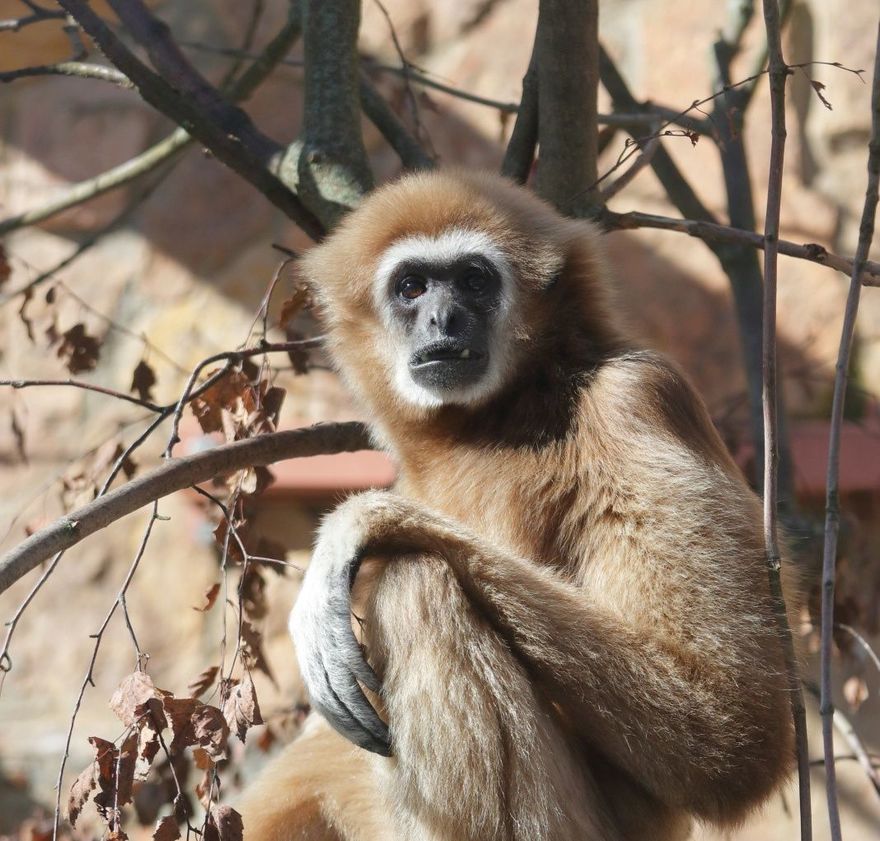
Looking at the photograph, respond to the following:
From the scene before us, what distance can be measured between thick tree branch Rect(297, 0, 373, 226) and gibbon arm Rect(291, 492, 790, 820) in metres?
1.38

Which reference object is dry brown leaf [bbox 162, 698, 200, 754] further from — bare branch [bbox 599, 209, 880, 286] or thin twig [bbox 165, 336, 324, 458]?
bare branch [bbox 599, 209, 880, 286]

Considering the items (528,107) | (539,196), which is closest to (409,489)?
(539,196)

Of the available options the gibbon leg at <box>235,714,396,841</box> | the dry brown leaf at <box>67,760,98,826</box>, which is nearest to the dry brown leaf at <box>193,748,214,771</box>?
the dry brown leaf at <box>67,760,98,826</box>

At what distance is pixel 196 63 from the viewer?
729 centimetres

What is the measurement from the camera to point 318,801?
367cm

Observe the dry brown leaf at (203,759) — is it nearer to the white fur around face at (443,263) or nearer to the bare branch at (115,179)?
the white fur around face at (443,263)

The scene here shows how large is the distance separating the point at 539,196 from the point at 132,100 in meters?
4.20

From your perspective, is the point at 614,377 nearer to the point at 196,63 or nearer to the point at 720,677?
the point at 720,677

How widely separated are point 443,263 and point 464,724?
150cm

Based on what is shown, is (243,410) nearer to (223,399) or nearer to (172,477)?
(223,399)

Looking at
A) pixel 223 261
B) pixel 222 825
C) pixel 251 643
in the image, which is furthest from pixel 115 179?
pixel 222 825

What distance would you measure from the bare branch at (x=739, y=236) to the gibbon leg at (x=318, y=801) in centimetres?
184

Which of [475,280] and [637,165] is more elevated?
[637,165]

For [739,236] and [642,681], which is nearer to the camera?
[642,681]
